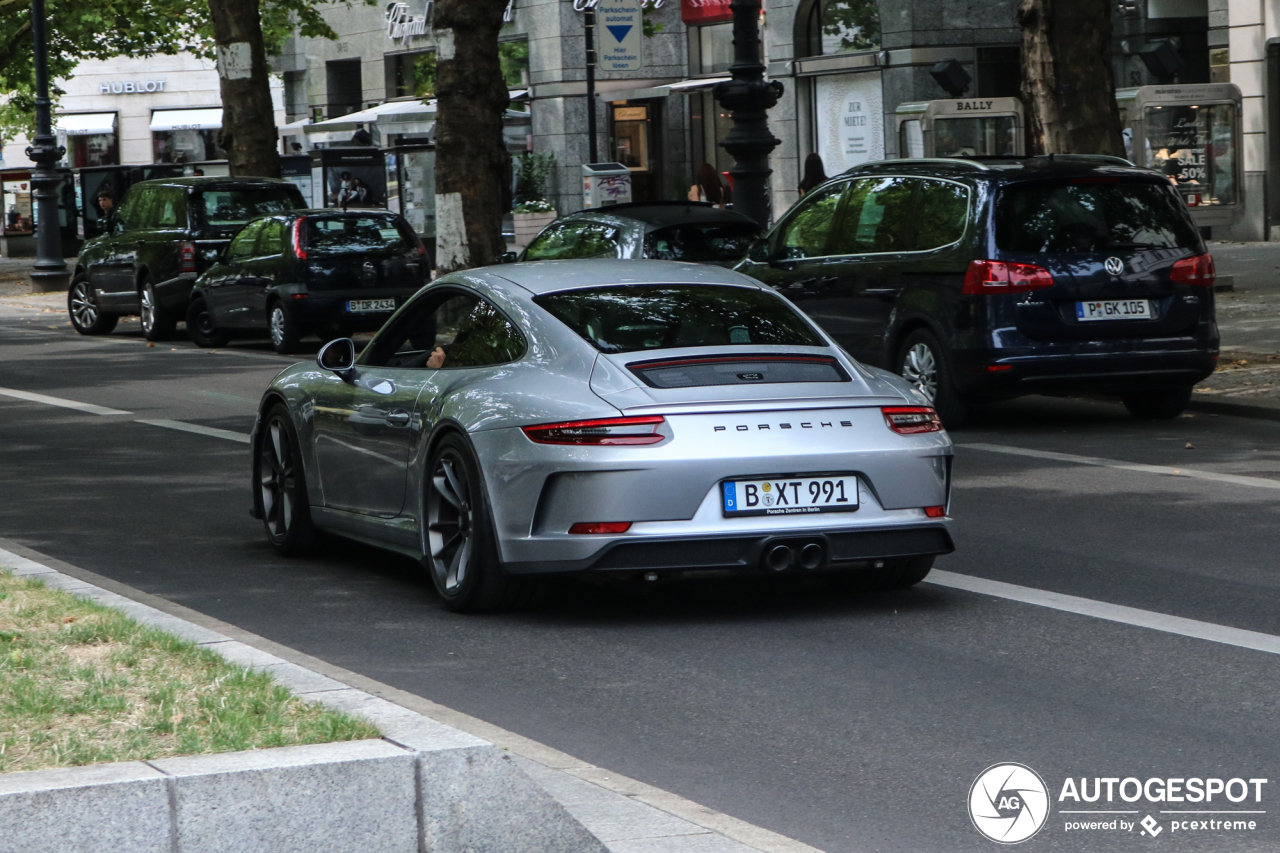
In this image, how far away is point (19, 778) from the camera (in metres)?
4.52

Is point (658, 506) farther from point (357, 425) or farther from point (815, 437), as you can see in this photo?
point (357, 425)

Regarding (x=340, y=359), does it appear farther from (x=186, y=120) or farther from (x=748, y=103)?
(x=186, y=120)

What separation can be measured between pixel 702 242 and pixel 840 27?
20.5 metres

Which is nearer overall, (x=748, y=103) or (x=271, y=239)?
(x=748, y=103)

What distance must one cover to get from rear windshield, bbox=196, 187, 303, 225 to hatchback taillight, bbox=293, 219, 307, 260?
9.95 ft

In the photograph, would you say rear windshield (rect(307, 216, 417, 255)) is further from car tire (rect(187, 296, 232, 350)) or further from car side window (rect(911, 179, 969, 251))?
car side window (rect(911, 179, 969, 251))

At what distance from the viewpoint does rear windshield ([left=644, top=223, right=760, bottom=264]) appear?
1608 centimetres

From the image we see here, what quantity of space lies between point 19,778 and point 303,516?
183 inches

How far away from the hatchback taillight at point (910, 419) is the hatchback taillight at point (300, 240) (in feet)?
49.3

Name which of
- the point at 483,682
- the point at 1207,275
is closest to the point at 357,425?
the point at 483,682

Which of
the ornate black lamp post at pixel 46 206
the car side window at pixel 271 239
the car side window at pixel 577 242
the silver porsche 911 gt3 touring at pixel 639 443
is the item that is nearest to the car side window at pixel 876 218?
the car side window at pixel 577 242

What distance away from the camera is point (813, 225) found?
14.6m

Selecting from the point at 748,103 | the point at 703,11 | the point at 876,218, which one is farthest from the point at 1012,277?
the point at 703,11

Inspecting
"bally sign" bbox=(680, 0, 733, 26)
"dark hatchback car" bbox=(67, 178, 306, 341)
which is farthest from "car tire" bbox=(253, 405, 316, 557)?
"bally sign" bbox=(680, 0, 733, 26)
